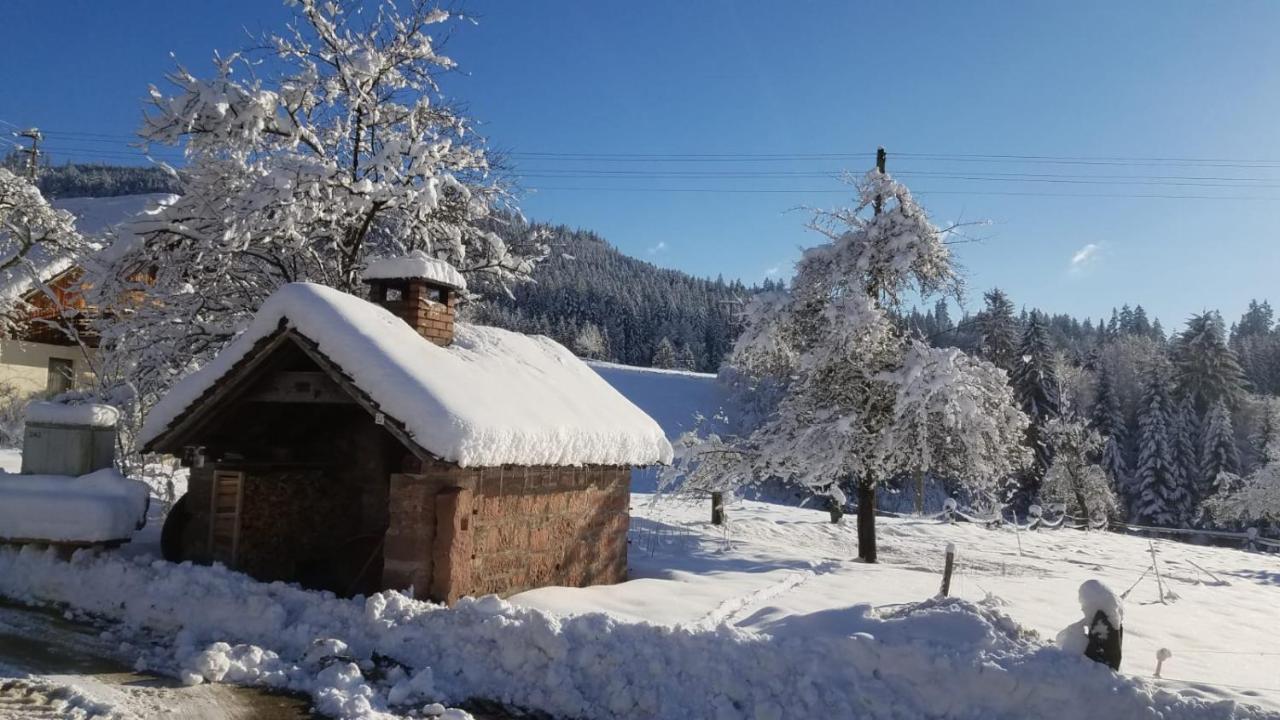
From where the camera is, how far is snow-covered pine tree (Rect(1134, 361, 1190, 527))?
48.2 meters

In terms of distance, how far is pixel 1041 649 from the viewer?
26.1 feet

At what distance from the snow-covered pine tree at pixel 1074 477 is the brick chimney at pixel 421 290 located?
32.5m

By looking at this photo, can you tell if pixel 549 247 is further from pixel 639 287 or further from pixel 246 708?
pixel 639 287

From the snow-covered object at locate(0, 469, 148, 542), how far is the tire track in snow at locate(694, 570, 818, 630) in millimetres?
7232

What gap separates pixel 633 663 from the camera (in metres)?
7.83

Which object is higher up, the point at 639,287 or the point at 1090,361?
the point at 639,287

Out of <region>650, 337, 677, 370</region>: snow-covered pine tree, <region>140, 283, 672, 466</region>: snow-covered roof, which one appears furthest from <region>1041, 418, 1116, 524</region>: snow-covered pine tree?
<region>650, 337, 677, 370</region>: snow-covered pine tree

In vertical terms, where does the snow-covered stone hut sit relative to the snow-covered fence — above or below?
above

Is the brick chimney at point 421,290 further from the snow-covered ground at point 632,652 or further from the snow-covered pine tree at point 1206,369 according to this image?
the snow-covered pine tree at point 1206,369

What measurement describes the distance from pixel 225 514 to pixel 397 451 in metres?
2.25

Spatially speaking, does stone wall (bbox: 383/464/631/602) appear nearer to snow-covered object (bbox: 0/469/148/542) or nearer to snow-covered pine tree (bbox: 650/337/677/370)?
snow-covered object (bbox: 0/469/148/542)

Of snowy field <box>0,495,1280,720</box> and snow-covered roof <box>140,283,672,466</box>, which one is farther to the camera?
snow-covered roof <box>140,283,672,466</box>

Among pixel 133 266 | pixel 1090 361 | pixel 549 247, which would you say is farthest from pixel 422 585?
pixel 1090 361

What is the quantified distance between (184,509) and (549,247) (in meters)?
9.60
